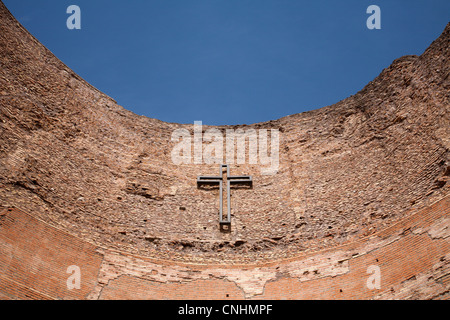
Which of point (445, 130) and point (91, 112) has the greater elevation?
point (91, 112)

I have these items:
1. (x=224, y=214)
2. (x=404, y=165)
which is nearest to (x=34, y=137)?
(x=224, y=214)

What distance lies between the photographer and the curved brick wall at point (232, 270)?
28.8 feet

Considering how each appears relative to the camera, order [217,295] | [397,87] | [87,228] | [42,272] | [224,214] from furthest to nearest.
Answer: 1. [397,87]
2. [224,214]
3. [87,228]
4. [217,295]
5. [42,272]

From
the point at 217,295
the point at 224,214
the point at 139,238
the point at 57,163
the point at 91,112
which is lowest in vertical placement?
the point at 217,295

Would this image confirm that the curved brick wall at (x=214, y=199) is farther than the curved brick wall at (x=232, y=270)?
Yes

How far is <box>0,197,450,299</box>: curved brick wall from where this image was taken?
877cm

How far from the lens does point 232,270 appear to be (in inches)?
419

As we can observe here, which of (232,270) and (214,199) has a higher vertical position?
(214,199)

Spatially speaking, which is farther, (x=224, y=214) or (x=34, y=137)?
(x=224, y=214)

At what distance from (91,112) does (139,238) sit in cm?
464

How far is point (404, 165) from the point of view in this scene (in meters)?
11.4

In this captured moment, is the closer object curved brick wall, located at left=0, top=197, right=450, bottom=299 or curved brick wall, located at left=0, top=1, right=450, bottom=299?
curved brick wall, located at left=0, top=197, right=450, bottom=299

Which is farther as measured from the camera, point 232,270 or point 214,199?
point 214,199

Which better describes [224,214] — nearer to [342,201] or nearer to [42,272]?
[342,201]
